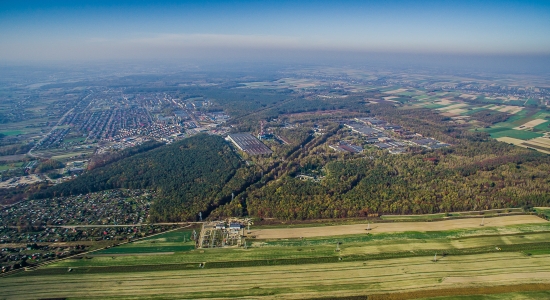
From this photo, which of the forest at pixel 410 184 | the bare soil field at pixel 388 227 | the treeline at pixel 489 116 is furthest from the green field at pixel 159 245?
the treeline at pixel 489 116

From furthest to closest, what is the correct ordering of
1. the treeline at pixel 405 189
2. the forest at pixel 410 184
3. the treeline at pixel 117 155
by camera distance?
the treeline at pixel 117 155 < the forest at pixel 410 184 < the treeline at pixel 405 189

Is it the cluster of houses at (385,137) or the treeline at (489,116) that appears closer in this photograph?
the cluster of houses at (385,137)

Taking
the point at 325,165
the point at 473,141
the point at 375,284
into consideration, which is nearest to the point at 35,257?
the point at 375,284

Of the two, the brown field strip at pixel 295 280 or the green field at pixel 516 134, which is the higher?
the green field at pixel 516 134

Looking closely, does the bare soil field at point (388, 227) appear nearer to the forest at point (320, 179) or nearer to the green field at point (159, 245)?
the forest at point (320, 179)

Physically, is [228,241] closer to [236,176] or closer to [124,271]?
[124,271]

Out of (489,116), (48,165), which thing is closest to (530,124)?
(489,116)
